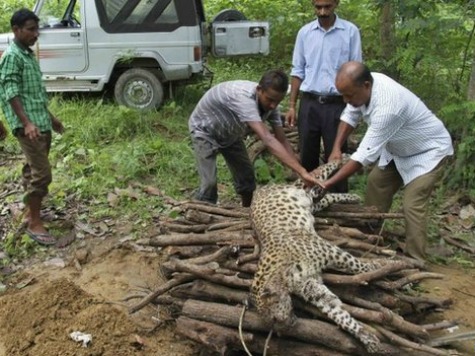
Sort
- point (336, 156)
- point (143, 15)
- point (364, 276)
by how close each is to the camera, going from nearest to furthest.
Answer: point (364, 276) < point (336, 156) < point (143, 15)

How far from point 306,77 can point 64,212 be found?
9.91ft

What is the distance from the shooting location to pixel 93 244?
5734 mm

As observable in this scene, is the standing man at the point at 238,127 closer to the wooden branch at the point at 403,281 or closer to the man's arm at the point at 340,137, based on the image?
the man's arm at the point at 340,137

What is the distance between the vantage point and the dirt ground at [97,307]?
13.7ft

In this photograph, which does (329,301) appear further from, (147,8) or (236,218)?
(147,8)

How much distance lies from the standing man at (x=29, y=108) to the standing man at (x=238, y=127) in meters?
1.44

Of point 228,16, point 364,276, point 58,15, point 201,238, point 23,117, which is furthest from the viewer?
point 228,16

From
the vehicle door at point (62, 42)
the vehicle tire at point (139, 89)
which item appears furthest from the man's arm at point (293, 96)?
the vehicle door at point (62, 42)

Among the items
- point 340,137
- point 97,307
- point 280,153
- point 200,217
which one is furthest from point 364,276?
point 97,307

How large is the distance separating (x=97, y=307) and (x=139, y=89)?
518 centimetres

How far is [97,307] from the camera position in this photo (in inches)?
179

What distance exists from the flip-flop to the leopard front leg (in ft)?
10.0

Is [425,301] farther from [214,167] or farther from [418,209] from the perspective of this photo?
[214,167]

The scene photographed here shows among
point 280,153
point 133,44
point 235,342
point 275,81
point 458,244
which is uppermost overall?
point 133,44
